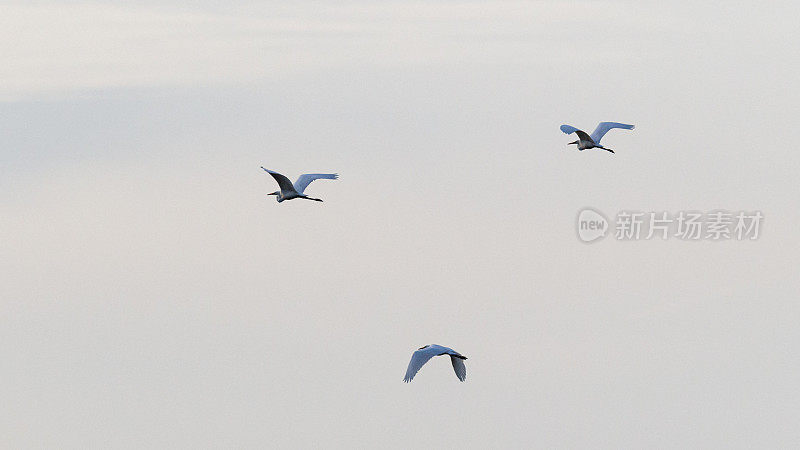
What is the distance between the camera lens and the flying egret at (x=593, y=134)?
8825 cm

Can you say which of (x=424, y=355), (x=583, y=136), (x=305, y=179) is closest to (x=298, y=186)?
(x=305, y=179)

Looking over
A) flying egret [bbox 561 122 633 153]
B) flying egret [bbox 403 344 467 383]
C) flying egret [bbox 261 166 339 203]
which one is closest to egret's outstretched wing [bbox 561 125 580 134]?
flying egret [bbox 561 122 633 153]

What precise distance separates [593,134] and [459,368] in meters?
20.7

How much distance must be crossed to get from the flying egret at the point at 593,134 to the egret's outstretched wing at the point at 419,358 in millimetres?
20263

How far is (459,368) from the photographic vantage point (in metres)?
76.9

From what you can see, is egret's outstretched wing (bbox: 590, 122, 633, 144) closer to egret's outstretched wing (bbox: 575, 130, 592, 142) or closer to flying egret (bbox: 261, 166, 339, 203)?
egret's outstretched wing (bbox: 575, 130, 592, 142)

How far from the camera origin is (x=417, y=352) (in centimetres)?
7481

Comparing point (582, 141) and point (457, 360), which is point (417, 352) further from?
point (582, 141)

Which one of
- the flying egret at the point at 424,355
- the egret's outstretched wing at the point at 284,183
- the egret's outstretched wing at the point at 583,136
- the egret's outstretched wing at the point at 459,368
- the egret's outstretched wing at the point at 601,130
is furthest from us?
the egret's outstretched wing at the point at 601,130

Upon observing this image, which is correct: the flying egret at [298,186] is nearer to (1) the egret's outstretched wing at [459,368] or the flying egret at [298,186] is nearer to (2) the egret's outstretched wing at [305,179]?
(2) the egret's outstretched wing at [305,179]

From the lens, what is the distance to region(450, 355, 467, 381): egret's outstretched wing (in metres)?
76.6

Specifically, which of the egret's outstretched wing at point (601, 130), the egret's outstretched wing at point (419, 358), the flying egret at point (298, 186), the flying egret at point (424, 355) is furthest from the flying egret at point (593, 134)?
the egret's outstretched wing at point (419, 358)

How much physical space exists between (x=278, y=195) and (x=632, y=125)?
22238 millimetres

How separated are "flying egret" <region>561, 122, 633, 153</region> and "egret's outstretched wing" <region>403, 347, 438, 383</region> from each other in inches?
798
